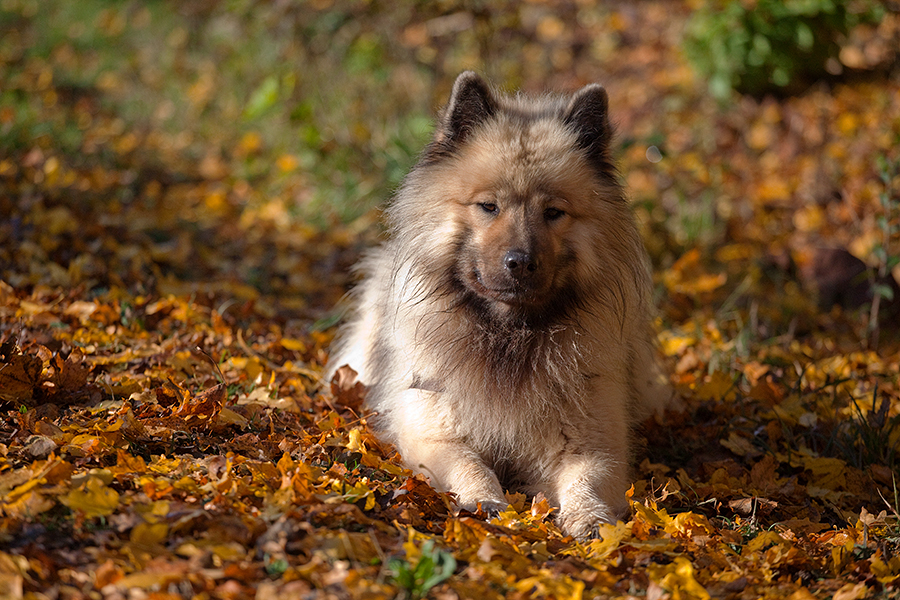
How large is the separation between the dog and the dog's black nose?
0.04 m

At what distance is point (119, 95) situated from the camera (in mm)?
9766

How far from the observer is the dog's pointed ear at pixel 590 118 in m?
3.42

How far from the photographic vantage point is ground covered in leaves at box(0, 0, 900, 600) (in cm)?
251

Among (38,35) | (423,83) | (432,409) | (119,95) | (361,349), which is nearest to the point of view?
(432,409)

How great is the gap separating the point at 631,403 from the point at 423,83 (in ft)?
17.0

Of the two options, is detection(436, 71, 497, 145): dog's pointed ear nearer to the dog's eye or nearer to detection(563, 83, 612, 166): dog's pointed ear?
detection(563, 83, 612, 166): dog's pointed ear

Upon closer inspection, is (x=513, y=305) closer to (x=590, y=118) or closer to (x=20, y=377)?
(x=590, y=118)

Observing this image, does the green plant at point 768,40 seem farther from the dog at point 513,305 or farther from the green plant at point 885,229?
the dog at point 513,305

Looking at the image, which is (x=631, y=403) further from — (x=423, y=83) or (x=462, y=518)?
(x=423, y=83)

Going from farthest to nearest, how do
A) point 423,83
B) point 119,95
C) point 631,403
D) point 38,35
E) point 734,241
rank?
point 38,35 < point 119,95 < point 423,83 < point 734,241 < point 631,403

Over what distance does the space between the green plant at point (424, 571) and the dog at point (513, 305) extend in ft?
2.39

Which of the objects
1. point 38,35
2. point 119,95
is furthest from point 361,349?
point 38,35

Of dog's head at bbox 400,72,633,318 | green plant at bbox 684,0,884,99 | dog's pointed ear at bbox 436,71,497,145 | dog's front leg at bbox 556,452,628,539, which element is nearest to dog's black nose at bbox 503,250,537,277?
dog's head at bbox 400,72,633,318

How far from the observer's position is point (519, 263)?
305cm
